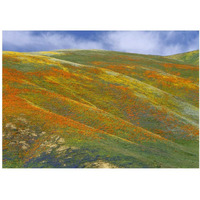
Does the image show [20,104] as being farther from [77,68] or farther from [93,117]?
[77,68]

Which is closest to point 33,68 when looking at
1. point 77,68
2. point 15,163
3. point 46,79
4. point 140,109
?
point 46,79

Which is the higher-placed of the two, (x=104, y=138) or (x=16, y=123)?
(x=16, y=123)

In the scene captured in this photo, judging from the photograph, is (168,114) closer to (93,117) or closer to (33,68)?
(93,117)

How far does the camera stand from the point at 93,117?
36.1 meters

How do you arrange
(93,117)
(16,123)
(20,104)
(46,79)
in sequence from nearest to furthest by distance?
(16,123) → (20,104) → (93,117) → (46,79)

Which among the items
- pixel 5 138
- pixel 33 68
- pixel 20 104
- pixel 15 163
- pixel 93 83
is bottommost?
pixel 15 163

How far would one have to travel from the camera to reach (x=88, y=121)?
34.4 m

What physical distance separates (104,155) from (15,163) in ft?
32.7

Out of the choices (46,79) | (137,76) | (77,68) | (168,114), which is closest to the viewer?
(168,114)

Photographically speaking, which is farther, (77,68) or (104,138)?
(77,68)

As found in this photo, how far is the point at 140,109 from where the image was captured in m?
49.5

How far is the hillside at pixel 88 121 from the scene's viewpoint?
2139 centimetres

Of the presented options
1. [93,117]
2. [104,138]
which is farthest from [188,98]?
[104,138]

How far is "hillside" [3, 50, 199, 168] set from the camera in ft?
70.2
